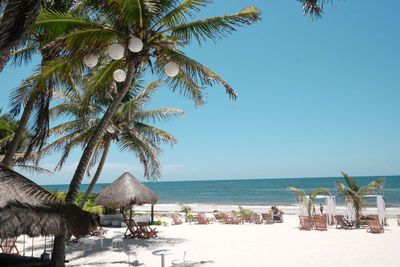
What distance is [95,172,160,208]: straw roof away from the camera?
11555 mm

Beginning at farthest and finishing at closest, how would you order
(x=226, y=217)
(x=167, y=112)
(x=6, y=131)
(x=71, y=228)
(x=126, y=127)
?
(x=226, y=217)
(x=6, y=131)
(x=167, y=112)
(x=126, y=127)
(x=71, y=228)

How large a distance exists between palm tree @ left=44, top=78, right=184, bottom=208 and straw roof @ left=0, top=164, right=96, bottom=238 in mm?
4991

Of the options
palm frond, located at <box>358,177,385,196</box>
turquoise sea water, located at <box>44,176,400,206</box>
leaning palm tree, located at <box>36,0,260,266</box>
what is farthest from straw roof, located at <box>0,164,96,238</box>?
turquoise sea water, located at <box>44,176,400,206</box>

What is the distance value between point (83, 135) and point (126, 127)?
4.29ft

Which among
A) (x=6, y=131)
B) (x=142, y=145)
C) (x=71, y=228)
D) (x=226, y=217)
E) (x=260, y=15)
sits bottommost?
(x=226, y=217)

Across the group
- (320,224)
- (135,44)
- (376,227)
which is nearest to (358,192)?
(376,227)

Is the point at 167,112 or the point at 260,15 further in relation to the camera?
the point at 167,112

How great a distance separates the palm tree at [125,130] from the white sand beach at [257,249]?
6.55 feet

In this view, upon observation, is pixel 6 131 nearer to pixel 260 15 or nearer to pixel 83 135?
pixel 83 135

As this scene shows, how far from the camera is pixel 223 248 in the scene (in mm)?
9430

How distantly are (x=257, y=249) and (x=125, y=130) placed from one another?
5.41 meters

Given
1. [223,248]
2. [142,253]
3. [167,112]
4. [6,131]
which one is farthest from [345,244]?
[6,131]

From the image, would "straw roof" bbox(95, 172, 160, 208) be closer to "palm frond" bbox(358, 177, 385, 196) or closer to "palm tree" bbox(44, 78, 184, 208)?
"palm tree" bbox(44, 78, 184, 208)

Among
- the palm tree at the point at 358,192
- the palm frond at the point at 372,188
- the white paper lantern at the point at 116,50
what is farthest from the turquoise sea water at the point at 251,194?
the white paper lantern at the point at 116,50
